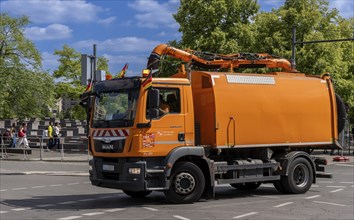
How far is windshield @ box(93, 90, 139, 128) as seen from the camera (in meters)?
10.7

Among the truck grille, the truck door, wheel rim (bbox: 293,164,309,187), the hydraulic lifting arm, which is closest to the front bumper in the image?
the truck grille

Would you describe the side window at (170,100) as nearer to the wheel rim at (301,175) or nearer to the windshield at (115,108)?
the windshield at (115,108)

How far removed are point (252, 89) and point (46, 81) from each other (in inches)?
1515

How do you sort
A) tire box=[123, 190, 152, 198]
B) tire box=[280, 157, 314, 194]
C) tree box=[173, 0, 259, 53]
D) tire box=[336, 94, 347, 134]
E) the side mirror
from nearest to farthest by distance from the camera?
the side mirror, tire box=[123, 190, 152, 198], tire box=[280, 157, 314, 194], tire box=[336, 94, 347, 134], tree box=[173, 0, 259, 53]

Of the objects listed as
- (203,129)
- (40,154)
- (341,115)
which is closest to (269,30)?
(40,154)

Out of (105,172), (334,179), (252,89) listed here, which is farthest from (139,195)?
(334,179)

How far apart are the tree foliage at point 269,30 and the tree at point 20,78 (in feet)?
47.4

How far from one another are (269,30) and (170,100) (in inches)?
902

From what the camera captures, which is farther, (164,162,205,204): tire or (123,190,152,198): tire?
(123,190,152,198): tire

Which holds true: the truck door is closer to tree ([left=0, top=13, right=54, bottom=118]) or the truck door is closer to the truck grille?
the truck grille

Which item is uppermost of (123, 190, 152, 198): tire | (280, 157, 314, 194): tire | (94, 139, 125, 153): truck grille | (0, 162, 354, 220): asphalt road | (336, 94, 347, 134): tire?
(336, 94, 347, 134): tire

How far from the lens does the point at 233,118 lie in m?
11.6

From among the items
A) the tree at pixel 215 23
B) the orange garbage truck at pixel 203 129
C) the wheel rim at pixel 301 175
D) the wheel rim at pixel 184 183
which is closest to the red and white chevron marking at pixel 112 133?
the orange garbage truck at pixel 203 129

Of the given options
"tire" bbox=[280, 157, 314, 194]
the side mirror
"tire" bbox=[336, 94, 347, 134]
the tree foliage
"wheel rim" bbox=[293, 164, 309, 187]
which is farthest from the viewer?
the tree foliage
